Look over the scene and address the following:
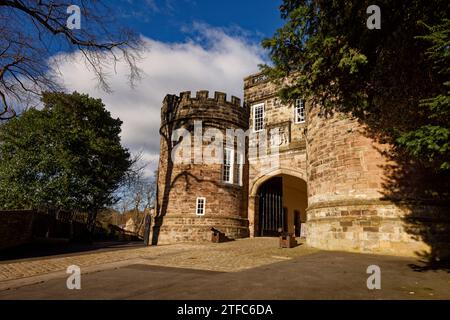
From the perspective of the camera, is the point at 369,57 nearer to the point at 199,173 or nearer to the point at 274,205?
the point at 199,173

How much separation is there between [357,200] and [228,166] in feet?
28.9

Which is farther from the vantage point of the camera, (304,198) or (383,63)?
(304,198)

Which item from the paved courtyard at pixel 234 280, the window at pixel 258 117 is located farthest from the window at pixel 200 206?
the paved courtyard at pixel 234 280

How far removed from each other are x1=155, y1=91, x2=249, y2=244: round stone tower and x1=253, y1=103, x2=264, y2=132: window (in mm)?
1334

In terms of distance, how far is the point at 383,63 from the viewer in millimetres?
7066

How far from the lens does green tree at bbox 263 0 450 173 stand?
636 centimetres

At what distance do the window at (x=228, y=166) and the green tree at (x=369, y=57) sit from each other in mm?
10816

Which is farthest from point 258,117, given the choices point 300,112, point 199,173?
point 199,173

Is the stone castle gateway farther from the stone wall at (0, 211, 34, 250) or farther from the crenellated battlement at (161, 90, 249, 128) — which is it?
the stone wall at (0, 211, 34, 250)

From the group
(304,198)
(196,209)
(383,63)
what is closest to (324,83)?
(383,63)

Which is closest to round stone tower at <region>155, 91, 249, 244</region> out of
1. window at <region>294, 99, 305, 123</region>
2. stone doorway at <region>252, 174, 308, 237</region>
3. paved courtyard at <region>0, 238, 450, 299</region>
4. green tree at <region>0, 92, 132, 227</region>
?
stone doorway at <region>252, 174, 308, 237</region>

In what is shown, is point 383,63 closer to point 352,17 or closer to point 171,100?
point 352,17

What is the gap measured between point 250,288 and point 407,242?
22.1ft

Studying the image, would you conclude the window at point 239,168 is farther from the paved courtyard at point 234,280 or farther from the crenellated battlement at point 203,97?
the paved courtyard at point 234,280
